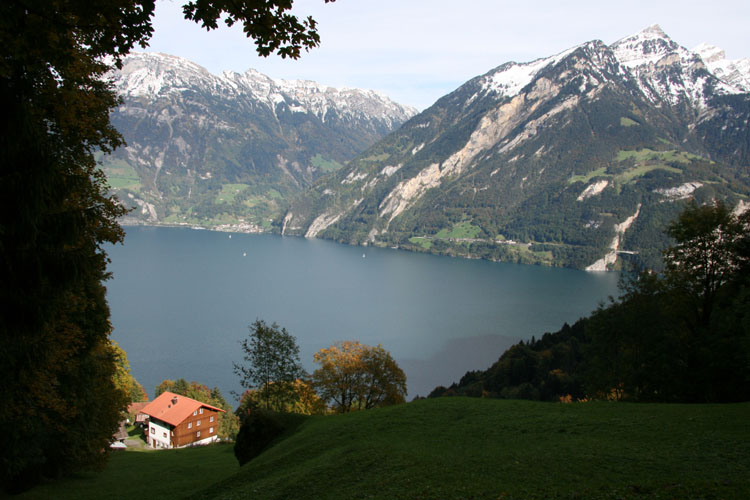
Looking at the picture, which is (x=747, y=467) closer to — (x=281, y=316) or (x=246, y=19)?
(x=246, y=19)

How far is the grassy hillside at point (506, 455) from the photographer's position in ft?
25.9

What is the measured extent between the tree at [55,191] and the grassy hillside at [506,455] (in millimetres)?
3414

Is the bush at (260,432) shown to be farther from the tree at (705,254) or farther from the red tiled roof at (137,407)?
the red tiled roof at (137,407)

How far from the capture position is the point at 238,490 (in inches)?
449

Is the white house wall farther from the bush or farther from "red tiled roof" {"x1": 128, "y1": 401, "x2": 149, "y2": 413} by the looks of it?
the bush

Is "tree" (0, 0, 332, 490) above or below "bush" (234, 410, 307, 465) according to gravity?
above

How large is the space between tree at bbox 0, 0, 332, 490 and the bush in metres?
5.67

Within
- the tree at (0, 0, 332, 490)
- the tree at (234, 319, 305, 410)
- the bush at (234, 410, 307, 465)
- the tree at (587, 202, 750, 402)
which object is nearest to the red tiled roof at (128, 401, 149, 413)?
the tree at (234, 319, 305, 410)

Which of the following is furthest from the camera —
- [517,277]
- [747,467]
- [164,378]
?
[517,277]

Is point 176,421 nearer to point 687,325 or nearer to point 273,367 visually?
point 273,367

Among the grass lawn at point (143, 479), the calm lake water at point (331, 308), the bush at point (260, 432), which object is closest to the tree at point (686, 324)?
the bush at point (260, 432)

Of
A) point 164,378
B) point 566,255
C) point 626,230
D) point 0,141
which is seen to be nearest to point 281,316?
point 164,378

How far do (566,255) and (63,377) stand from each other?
19435 cm

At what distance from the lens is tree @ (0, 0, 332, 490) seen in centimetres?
567
